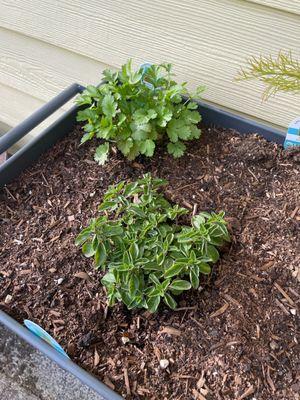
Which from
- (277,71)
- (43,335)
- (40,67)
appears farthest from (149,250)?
(40,67)

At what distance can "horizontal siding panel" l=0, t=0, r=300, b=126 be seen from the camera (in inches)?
46.4

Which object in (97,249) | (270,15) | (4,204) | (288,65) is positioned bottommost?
(4,204)

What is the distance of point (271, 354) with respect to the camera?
0.98 meters

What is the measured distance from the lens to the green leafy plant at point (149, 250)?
102cm

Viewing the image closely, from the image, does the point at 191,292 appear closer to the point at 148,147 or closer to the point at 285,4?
the point at 148,147

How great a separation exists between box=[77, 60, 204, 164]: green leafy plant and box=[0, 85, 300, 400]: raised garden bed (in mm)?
74

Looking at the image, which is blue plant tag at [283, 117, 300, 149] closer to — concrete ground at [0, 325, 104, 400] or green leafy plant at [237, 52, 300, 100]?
green leafy plant at [237, 52, 300, 100]

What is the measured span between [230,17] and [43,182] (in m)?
0.69

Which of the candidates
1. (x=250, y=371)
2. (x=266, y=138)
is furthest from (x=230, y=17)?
(x=250, y=371)

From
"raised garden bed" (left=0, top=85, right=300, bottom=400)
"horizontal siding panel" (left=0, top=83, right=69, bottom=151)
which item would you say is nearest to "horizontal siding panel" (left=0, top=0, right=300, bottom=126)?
"raised garden bed" (left=0, top=85, right=300, bottom=400)

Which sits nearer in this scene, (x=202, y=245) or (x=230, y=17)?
(x=202, y=245)

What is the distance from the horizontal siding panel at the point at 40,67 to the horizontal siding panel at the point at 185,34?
0.15ft

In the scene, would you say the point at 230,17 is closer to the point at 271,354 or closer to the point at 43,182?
the point at 43,182

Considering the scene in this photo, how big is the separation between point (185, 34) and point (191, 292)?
2.37 feet
